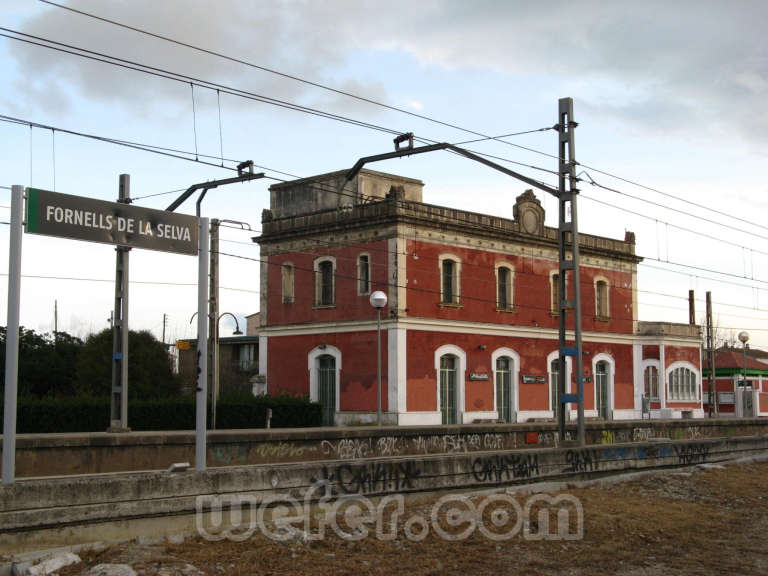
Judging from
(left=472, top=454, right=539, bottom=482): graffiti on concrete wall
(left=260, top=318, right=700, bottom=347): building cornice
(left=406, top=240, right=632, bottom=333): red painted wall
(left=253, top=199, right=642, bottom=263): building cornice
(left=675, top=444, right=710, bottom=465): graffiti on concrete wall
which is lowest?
(left=675, top=444, right=710, bottom=465): graffiti on concrete wall

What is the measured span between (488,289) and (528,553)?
2714 centimetres

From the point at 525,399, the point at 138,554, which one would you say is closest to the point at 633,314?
the point at 525,399

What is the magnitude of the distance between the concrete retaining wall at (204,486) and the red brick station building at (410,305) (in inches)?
671

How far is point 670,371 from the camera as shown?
47.0m

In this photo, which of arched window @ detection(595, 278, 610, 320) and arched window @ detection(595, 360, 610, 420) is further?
arched window @ detection(595, 278, 610, 320)

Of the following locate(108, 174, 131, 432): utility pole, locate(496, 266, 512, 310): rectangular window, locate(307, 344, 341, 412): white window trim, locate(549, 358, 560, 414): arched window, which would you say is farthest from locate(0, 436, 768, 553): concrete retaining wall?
locate(549, 358, 560, 414): arched window

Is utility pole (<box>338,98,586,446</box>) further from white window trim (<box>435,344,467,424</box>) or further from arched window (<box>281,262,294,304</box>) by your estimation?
arched window (<box>281,262,294,304</box>)

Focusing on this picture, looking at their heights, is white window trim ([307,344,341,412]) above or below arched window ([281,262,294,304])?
below

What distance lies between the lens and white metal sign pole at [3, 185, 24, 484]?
9.56 meters

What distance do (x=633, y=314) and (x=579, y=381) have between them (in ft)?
98.2

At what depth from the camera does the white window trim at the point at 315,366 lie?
36.4m

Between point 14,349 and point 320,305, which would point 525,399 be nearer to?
point 320,305

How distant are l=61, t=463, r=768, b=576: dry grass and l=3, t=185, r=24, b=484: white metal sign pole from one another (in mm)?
1406

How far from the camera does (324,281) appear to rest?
37656 millimetres
